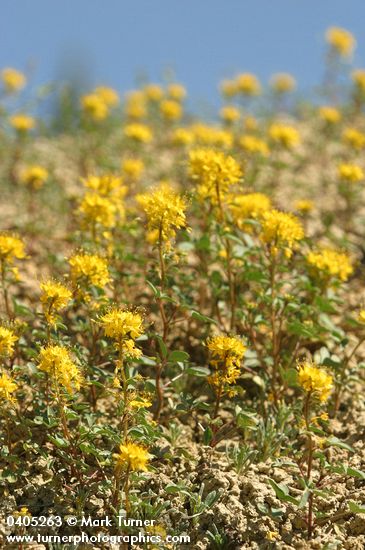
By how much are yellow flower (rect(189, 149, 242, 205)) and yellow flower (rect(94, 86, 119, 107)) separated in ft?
17.3

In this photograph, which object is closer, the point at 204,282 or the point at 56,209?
the point at 204,282

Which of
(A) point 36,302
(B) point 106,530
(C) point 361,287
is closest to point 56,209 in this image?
(A) point 36,302

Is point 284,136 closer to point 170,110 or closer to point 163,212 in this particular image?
point 170,110

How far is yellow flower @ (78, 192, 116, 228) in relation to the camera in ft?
14.3

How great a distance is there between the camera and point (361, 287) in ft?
17.7

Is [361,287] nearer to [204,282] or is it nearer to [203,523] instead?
[204,282]

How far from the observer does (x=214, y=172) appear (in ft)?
13.0

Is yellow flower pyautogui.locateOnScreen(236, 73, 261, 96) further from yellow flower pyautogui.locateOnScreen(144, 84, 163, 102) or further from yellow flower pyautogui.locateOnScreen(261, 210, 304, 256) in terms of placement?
yellow flower pyautogui.locateOnScreen(261, 210, 304, 256)

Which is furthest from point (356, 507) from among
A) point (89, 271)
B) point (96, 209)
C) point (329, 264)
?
point (96, 209)

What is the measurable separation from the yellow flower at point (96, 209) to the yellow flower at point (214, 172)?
0.65 meters

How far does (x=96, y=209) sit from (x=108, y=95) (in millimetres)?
5258

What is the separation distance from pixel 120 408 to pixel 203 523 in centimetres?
70

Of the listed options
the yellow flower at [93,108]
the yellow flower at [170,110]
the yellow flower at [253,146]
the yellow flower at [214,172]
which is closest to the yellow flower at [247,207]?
the yellow flower at [214,172]

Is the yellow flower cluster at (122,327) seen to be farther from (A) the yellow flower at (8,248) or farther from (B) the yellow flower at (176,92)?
(B) the yellow flower at (176,92)
